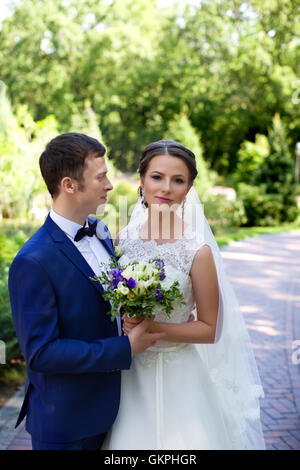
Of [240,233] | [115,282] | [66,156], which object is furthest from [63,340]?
[240,233]

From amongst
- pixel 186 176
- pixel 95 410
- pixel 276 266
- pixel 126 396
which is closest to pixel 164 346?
pixel 126 396

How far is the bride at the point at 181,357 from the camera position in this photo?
212 centimetres

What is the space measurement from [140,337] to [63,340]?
358 millimetres

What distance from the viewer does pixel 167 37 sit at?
112ft

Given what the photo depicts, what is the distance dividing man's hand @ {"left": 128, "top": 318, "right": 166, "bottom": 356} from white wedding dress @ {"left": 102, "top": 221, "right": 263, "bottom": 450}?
0.95 ft

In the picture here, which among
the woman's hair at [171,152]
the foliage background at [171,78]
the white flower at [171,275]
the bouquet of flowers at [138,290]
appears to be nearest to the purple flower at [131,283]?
the bouquet of flowers at [138,290]

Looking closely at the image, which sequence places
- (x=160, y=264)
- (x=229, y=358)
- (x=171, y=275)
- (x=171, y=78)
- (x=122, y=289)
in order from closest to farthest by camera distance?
1. (x=122, y=289)
2. (x=160, y=264)
3. (x=171, y=275)
4. (x=229, y=358)
5. (x=171, y=78)

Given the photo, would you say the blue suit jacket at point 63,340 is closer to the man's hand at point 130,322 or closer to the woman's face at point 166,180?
the man's hand at point 130,322

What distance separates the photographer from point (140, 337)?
192 centimetres

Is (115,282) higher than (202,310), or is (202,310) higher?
(115,282)

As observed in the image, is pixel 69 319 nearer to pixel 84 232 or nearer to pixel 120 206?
pixel 84 232

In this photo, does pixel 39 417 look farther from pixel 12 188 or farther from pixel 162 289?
pixel 12 188
